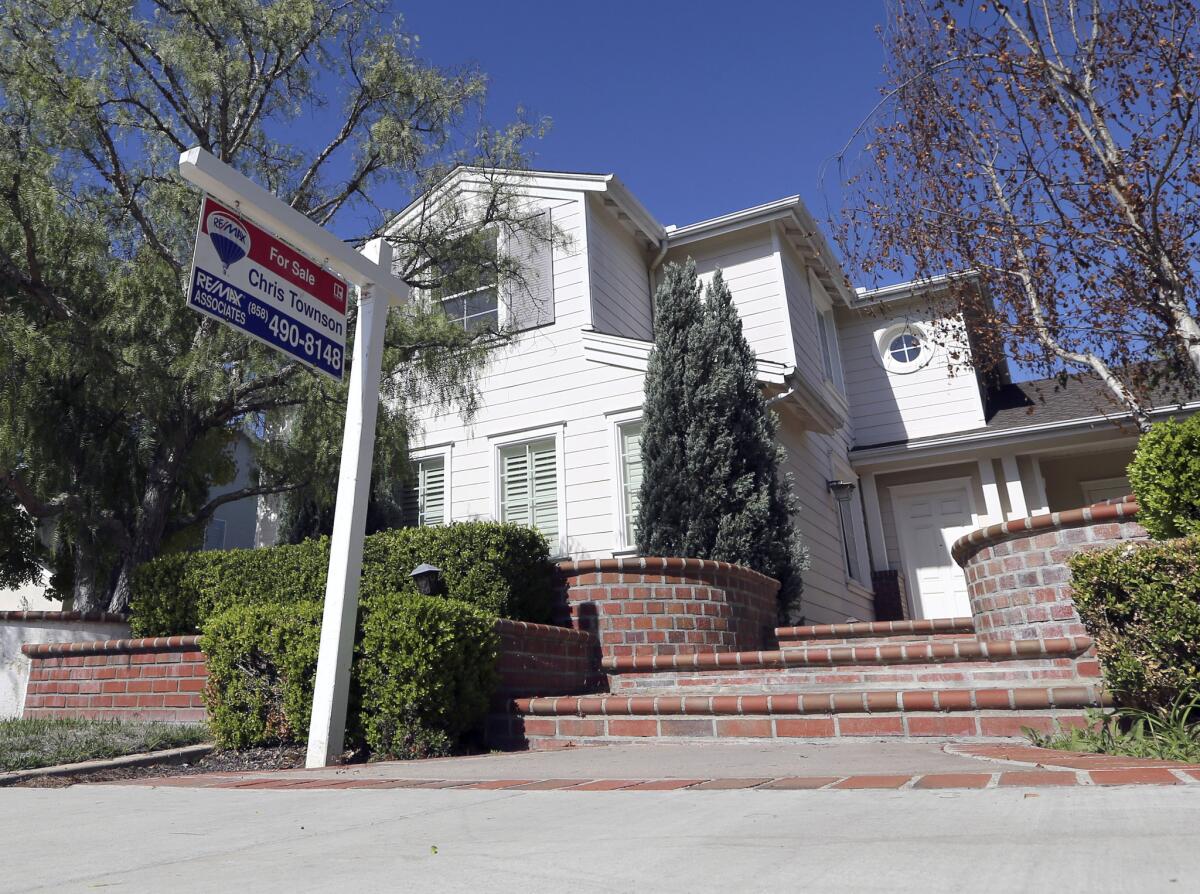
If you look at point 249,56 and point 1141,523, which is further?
point 249,56

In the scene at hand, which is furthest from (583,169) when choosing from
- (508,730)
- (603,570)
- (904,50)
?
(508,730)

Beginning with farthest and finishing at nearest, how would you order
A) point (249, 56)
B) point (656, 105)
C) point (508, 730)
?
point (656, 105) → point (249, 56) → point (508, 730)

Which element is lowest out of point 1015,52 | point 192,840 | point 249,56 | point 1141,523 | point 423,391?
point 192,840

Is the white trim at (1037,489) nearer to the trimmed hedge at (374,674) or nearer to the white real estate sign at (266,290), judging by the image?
the trimmed hedge at (374,674)

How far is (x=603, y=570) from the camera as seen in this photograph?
24.1ft

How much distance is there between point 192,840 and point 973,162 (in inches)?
321

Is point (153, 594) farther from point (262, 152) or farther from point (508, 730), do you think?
point (262, 152)

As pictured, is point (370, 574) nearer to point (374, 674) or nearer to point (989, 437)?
point (374, 674)

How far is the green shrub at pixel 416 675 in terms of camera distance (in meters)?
5.06

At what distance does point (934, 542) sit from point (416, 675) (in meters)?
10.7

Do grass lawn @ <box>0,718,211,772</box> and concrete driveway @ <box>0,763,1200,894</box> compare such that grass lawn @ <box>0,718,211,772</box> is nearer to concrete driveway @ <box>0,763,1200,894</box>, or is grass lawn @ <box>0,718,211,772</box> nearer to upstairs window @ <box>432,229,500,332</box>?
concrete driveway @ <box>0,763,1200,894</box>

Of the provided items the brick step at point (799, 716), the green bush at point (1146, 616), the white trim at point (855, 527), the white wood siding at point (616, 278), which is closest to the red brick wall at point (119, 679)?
the brick step at point (799, 716)

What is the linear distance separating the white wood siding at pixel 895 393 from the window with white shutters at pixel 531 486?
5958mm

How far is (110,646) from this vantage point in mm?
7219
